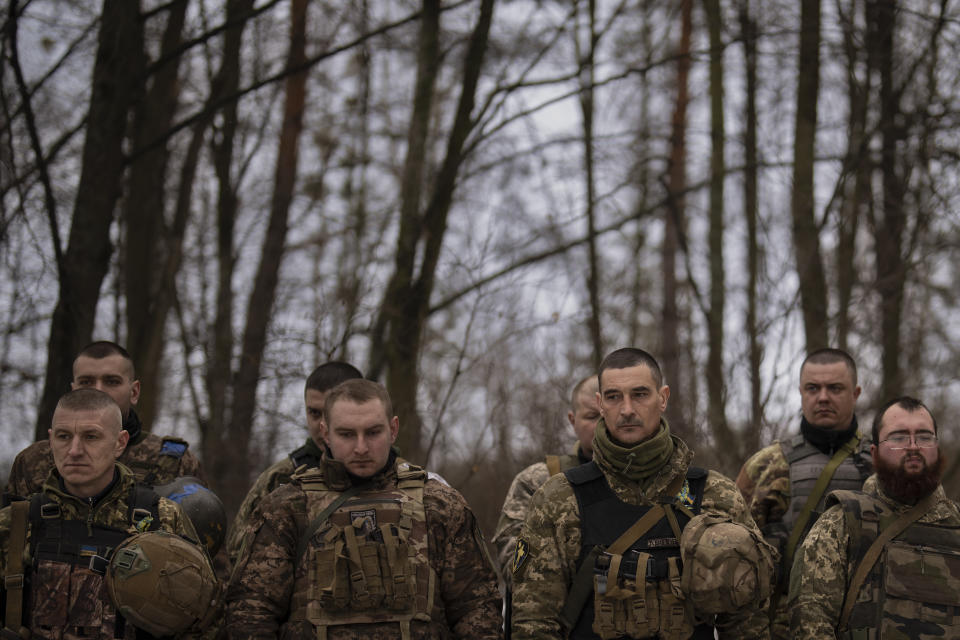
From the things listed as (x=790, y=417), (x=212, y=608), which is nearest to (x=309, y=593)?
(x=212, y=608)

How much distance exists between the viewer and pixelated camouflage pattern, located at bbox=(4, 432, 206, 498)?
5203mm

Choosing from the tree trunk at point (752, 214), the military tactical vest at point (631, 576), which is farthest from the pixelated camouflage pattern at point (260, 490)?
the tree trunk at point (752, 214)

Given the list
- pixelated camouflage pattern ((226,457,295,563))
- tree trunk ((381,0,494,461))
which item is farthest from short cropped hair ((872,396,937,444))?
tree trunk ((381,0,494,461))

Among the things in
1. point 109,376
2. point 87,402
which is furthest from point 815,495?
point 109,376

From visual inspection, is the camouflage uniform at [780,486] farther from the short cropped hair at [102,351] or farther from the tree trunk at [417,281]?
the tree trunk at [417,281]

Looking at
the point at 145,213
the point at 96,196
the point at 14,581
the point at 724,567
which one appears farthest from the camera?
the point at 145,213

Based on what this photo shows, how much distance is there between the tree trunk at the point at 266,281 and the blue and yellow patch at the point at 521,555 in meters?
6.68

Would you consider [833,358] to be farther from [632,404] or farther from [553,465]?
[632,404]

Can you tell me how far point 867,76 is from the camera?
12.6 m

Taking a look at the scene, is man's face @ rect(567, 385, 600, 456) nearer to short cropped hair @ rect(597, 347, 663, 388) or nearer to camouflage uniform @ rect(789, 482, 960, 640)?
short cropped hair @ rect(597, 347, 663, 388)

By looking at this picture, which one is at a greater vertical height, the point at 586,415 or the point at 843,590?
the point at 586,415

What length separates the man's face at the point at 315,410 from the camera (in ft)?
19.2

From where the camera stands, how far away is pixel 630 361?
183 inches

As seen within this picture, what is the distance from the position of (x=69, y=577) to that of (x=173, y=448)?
1401mm
